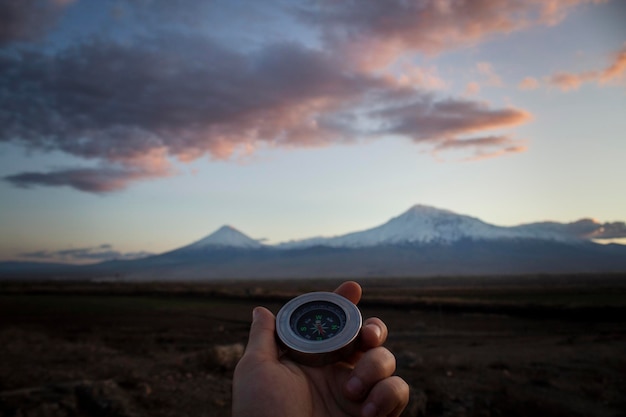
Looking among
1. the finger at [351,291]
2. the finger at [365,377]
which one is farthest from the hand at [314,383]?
the finger at [351,291]

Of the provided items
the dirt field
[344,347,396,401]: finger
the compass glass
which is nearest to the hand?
[344,347,396,401]: finger

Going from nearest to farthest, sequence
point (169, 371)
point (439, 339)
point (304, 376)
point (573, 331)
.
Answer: point (304, 376) < point (169, 371) < point (439, 339) < point (573, 331)

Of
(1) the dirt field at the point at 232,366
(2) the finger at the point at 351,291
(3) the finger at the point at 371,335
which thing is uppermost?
(2) the finger at the point at 351,291

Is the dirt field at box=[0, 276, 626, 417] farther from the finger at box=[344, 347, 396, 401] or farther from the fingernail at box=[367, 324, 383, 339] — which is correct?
the finger at box=[344, 347, 396, 401]

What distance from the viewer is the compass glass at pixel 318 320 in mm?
3328

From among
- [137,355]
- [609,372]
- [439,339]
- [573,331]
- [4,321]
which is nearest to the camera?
[609,372]

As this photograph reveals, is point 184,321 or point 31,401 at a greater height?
point 31,401

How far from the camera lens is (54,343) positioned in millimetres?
17188

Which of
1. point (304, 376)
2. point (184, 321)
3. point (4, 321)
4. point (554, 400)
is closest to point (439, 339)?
point (554, 400)

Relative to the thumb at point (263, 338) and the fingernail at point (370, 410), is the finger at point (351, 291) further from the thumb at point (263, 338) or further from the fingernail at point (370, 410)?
the fingernail at point (370, 410)

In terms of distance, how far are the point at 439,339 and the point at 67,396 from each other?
713 inches

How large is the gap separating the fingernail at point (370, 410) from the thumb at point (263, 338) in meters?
0.78

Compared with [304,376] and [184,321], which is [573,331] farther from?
[304,376]

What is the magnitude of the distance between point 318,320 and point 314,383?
1.66 feet
